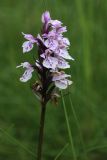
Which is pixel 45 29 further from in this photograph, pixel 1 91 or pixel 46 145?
pixel 1 91

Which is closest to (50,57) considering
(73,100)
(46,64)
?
(46,64)

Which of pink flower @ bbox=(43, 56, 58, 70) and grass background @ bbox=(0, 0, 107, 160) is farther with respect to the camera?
grass background @ bbox=(0, 0, 107, 160)

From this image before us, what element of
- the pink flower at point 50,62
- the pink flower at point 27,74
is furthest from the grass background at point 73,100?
the pink flower at point 50,62

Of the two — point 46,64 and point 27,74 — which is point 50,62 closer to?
point 46,64

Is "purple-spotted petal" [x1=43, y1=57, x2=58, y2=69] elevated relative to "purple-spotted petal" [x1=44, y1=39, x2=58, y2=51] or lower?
lower

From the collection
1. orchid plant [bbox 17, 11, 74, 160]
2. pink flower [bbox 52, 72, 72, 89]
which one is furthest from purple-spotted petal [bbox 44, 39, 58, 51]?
pink flower [bbox 52, 72, 72, 89]

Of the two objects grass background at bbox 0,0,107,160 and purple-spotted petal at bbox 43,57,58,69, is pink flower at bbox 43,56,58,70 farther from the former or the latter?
grass background at bbox 0,0,107,160

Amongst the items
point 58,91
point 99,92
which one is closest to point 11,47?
point 99,92

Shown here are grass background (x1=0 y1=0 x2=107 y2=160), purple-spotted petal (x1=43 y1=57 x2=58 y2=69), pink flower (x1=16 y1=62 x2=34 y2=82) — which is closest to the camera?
purple-spotted petal (x1=43 y1=57 x2=58 y2=69)
